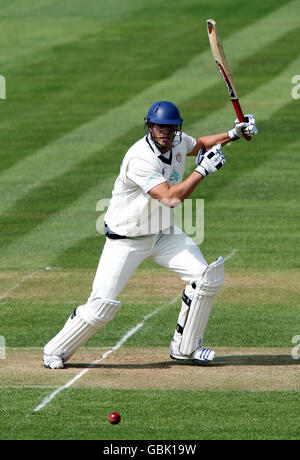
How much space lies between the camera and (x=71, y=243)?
15.1 metres

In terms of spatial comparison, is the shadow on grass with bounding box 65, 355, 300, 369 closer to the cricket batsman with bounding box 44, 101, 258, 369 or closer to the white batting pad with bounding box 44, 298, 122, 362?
the cricket batsman with bounding box 44, 101, 258, 369

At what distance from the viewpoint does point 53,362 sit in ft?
32.3

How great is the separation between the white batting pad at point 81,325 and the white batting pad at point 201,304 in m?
0.75

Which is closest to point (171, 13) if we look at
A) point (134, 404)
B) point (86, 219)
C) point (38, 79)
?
point (38, 79)

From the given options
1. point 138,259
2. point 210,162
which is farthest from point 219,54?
point 138,259

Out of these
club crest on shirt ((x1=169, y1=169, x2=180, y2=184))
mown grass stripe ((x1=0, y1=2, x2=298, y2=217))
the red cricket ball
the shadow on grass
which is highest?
mown grass stripe ((x1=0, y1=2, x2=298, y2=217))

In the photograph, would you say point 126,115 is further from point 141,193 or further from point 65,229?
point 141,193

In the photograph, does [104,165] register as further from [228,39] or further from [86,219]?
[228,39]

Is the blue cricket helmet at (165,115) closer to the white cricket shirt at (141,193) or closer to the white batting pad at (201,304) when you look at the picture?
the white cricket shirt at (141,193)

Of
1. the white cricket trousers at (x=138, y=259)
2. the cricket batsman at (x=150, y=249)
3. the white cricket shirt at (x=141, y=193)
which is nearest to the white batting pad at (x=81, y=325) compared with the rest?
the cricket batsman at (x=150, y=249)

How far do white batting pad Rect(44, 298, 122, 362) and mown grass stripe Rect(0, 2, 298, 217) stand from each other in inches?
282

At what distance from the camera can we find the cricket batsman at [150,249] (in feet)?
32.0

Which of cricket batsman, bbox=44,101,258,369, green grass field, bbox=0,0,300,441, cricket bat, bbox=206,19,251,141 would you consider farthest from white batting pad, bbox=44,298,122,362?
cricket bat, bbox=206,19,251,141

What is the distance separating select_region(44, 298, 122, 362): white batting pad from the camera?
977 centimetres
